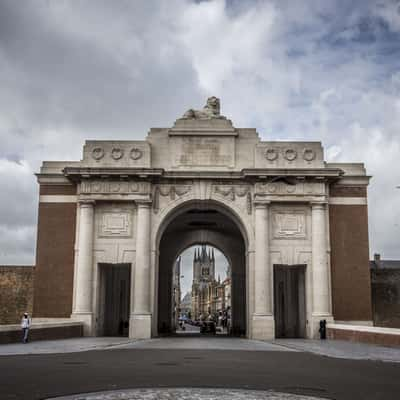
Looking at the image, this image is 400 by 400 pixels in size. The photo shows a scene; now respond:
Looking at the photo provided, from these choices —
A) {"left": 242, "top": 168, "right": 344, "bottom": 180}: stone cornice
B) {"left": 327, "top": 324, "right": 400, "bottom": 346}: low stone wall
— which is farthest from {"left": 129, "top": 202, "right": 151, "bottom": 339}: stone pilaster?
{"left": 327, "top": 324, "right": 400, "bottom": 346}: low stone wall

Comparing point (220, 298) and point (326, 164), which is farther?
point (220, 298)

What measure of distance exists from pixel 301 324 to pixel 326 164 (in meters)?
10.2

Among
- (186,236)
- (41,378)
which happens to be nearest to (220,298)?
(186,236)

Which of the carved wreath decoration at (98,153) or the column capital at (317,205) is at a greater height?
the carved wreath decoration at (98,153)

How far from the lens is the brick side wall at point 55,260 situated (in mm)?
36906

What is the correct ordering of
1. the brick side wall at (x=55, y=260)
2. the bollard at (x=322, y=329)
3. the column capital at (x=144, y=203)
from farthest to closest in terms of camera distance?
the column capital at (x=144, y=203)
the brick side wall at (x=55, y=260)
the bollard at (x=322, y=329)

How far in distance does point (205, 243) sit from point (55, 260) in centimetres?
1900

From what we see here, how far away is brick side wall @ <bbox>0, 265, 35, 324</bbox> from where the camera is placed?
39938 millimetres

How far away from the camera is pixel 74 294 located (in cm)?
3681


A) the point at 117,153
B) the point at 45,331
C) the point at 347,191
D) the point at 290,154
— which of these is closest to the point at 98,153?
the point at 117,153

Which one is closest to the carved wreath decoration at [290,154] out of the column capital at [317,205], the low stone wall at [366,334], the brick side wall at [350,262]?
the column capital at [317,205]

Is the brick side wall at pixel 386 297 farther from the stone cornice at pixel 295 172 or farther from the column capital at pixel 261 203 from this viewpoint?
the column capital at pixel 261 203

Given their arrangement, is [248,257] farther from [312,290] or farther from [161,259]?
[161,259]

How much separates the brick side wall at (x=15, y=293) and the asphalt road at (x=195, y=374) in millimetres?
21492
